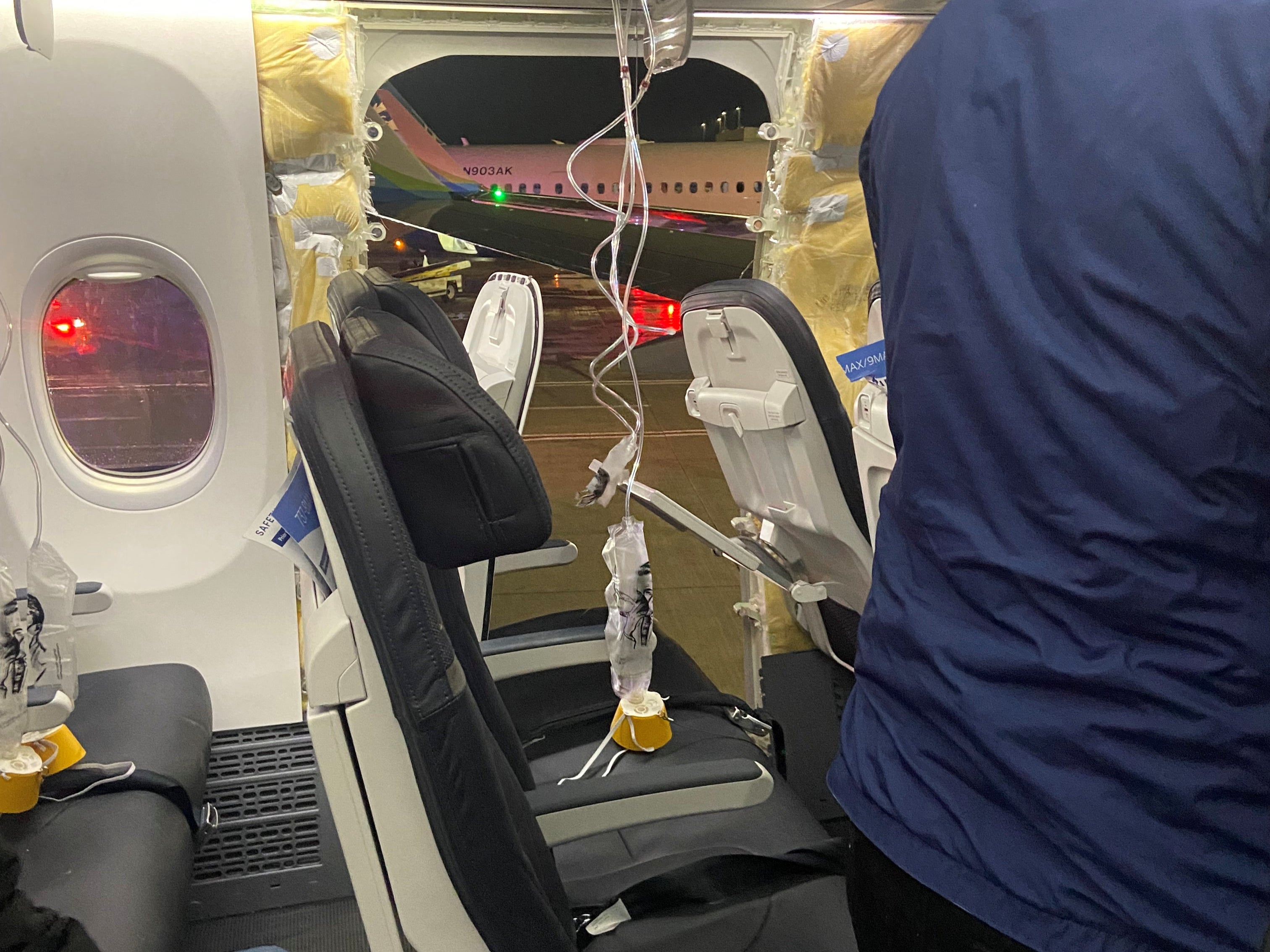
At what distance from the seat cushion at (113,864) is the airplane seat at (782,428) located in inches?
62.1

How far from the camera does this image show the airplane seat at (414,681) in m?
0.92

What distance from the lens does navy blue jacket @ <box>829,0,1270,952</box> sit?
0.66 meters

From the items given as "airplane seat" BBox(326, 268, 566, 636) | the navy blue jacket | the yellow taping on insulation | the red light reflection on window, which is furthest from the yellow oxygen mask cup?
the red light reflection on window

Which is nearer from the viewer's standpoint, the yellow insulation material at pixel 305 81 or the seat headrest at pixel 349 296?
the seat headrest at pixel 349 296

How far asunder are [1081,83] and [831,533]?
1433 millimetres

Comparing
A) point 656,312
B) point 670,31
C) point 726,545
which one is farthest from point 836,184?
point 726,545

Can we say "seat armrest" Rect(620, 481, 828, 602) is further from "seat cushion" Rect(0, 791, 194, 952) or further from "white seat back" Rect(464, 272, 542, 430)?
"seat cushion" Rect(0, 791, 194, 952)

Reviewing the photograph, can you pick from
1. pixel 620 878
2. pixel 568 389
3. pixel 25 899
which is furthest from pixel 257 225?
pixel 620 878

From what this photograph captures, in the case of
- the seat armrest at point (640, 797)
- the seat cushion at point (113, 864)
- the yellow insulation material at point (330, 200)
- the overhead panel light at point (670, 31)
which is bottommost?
the seat cushion at point (113, 864)

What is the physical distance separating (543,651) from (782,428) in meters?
0.77

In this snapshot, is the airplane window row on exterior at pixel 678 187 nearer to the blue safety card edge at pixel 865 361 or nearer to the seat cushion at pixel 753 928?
the blue safety card edge at pixel 865 361

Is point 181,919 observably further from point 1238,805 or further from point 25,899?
point 1238,805

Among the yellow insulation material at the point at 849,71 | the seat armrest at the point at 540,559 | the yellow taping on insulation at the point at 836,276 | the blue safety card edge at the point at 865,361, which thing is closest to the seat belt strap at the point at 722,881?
the blue safety card edge at the point at 865,361

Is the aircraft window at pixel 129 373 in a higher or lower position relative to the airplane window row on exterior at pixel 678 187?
lower
